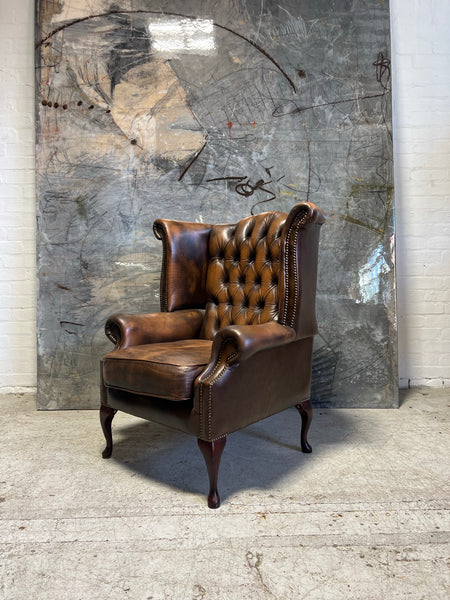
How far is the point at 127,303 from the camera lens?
282cm

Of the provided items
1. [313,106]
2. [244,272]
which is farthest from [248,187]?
[244,272]

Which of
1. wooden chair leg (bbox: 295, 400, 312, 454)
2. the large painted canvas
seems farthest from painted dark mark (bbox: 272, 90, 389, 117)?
wooden chair leg (bbox: 295, 400, 312, 454)

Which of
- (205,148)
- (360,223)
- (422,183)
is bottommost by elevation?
(360,223)

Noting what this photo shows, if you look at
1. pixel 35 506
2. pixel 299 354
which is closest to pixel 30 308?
pixel 35 506

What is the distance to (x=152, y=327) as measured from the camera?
2.14m

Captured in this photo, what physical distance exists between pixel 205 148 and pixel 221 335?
5.27 feet

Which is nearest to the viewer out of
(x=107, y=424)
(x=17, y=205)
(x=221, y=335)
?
(x=221, y=335)

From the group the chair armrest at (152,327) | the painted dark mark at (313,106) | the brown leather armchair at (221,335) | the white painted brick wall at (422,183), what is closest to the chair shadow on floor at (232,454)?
the brown leather armchair at (221,335)

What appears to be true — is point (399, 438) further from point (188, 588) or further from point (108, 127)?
point (108, 127)

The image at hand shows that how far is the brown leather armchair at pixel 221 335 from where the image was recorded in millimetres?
1638

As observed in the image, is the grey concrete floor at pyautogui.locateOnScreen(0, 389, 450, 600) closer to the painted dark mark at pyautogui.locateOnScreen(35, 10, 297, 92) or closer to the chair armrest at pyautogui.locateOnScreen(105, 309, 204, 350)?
the chair armrest at pyautogui.locateOnScreen(105, 309, 204, 350)

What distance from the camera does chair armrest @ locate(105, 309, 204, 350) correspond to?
80.4 inches

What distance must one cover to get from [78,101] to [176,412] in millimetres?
2146

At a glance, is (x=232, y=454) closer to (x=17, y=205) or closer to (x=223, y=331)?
(x=223, y=331)
